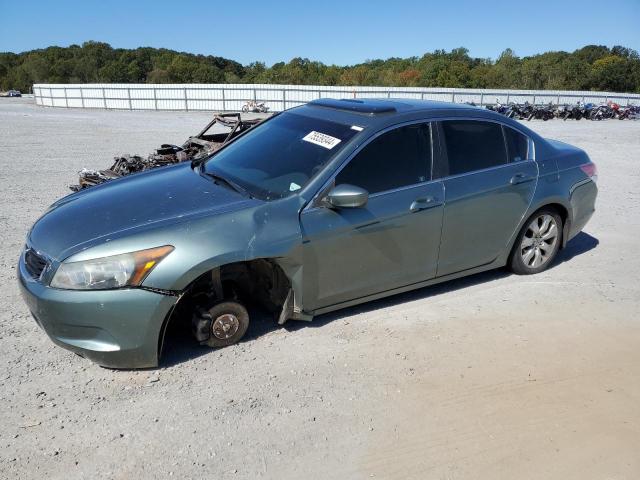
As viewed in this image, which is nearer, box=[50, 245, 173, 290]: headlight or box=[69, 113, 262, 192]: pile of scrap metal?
box=[50, 245, 173, 290]: headlight

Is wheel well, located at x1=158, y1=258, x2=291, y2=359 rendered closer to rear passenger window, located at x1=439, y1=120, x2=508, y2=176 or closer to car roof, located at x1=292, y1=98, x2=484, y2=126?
car roof, located at x1=292, y1=98, x2=484, y2=126

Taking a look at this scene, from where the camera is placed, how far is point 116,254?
3.18 meters

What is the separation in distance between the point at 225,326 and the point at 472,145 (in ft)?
8.37

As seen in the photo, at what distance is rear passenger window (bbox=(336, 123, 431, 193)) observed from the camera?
3918mm

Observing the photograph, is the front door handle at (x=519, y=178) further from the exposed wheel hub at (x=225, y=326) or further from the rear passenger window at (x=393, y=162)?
the exposed wheel hub at (x=225, y=326)

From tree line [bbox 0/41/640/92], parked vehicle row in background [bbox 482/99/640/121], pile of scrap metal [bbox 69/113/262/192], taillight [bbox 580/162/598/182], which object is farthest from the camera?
tree line [bbox 0/41/640/92]

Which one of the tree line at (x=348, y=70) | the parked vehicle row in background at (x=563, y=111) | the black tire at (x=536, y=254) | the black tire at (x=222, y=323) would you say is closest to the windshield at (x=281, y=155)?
the black tire at (x=222, y=323)

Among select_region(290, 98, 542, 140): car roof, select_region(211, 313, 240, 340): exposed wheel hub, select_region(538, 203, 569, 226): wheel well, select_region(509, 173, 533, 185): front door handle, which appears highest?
select_region(290, 98, 542, 140): car roof

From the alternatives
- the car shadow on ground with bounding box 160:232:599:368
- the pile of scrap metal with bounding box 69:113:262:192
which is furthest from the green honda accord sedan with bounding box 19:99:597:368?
the pile of scrap metal with bounding box 69:113:262:192

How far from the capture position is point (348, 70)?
272ft

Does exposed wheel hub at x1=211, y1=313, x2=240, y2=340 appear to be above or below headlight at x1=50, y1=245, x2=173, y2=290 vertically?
below

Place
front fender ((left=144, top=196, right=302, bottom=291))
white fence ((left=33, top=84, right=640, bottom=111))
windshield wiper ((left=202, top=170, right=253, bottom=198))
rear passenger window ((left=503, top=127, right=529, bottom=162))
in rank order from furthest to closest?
white fence ((left=33, top=84, right=640, bottom=111)) → rear passenger window ((left=503, top=127, right=529, bottom=162)) → windshield wiper ((left=202, top=170, right=253, bottom=198)) → front fender ((left=144, top=196, right=302, bottom=291))

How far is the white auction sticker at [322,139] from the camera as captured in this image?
4008 mm

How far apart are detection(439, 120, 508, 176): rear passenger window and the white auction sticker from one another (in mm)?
936
